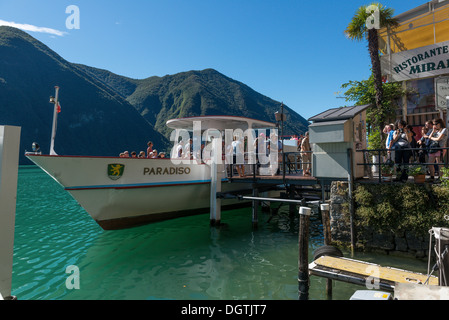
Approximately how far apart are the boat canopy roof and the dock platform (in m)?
8.99

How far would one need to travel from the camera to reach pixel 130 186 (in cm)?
1043

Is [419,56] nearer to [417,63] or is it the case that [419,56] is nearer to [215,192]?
[417,63]

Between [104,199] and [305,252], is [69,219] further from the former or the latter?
[305,252]

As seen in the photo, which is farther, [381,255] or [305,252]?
[381,255]

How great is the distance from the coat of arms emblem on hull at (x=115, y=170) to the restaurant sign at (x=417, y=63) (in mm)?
13786

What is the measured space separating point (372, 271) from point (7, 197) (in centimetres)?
494

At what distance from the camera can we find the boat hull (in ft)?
30.9

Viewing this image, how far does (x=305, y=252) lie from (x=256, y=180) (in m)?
6.17

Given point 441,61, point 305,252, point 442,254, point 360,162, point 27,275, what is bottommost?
point 27,275

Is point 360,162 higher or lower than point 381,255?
higher

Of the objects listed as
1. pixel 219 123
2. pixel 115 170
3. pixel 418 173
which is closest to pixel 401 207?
pixel 418 173
